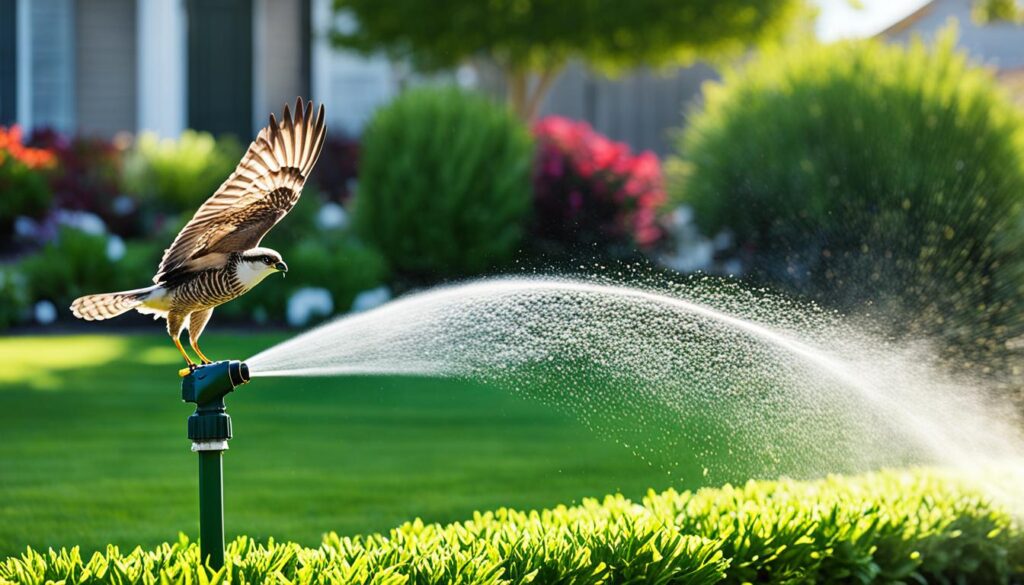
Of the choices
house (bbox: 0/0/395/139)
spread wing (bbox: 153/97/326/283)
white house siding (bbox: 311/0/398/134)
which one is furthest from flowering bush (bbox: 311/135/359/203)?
spread wing (bbox: 153/97/326/283)

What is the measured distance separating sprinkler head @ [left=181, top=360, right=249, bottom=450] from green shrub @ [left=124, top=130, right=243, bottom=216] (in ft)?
30.4

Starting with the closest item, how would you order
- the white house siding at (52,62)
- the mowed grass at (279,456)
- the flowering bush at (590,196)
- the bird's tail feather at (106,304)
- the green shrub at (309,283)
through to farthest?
the bird's tail feather at (106,304) < the mowed grass at (279,456) < the green shrub at (309,283) < the flowering bush at (590,196) < the white house siding at (52,62)

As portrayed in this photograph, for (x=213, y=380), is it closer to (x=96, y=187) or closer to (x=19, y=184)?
(x=19, y=184)

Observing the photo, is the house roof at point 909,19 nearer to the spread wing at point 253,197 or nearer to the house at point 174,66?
the house at point 174,66

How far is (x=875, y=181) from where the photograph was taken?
958 cm

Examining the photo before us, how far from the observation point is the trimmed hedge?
9.89 ft

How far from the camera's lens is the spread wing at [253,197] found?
2963mm

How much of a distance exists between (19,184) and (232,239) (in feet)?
31.0

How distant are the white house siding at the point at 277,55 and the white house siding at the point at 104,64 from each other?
5.59 feet

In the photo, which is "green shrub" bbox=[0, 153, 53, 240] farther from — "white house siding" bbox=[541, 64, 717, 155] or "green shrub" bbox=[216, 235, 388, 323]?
"white house siding" bbox=[541, 64, 717, 155]

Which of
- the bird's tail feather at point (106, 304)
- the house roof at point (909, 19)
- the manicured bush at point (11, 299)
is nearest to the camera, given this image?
the bird's tail feather at point (106, 304)

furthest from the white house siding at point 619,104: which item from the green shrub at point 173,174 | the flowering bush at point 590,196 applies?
the green shrub at point 173,174

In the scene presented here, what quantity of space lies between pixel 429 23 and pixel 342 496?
12272 mm

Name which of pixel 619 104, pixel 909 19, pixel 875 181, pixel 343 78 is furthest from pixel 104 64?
pixel 909 19
